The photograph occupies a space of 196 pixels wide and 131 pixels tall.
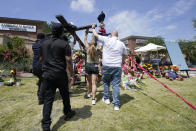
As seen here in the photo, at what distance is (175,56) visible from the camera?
8133 mm

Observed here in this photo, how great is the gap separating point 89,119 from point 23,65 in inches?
443

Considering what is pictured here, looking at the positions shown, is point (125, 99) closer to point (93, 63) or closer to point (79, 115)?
point (93, 63)

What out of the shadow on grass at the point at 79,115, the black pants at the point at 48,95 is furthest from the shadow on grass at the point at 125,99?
the black pants at the point at 48,95

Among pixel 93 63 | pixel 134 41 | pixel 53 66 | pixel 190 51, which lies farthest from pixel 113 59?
pixel 134 41

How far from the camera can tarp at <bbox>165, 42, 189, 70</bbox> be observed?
7658 mm

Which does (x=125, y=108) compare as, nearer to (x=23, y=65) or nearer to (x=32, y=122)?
(x=32, y=122)

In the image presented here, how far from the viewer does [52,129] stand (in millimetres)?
1968

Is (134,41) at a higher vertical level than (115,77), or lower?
higher

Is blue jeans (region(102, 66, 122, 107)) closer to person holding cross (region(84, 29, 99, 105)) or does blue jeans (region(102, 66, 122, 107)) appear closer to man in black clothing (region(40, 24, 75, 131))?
person holding cross (region(84, 29, 99, 105))

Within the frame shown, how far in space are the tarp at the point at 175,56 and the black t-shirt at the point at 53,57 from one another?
833 centimetres

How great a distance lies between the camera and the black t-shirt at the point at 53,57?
1900 millimetres

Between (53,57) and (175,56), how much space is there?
9.05 meters

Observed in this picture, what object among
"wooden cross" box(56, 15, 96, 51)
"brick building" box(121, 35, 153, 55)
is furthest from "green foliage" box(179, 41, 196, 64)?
"wooden cross" box(56, 15, 96, 51)

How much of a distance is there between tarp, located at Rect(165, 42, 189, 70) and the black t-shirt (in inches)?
328
